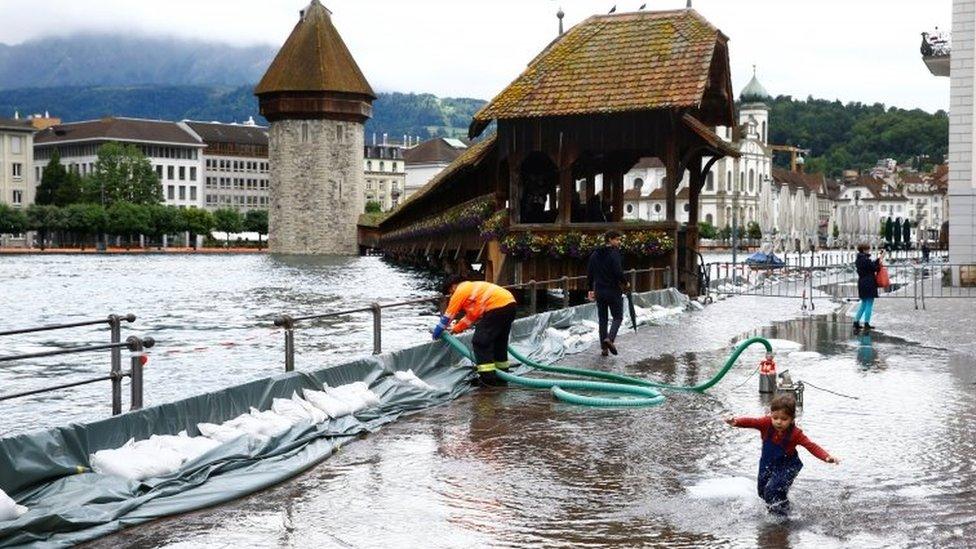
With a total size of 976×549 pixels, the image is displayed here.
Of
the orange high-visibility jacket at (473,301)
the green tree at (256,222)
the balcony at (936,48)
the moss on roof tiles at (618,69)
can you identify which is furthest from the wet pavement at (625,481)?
the green tree at (256,222)

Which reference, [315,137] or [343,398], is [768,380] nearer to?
[343,398]

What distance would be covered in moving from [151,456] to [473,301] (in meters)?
4.93

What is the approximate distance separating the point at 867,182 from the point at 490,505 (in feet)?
649

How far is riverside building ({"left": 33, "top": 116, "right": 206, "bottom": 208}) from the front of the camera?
143m

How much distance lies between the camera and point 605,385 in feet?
39.1

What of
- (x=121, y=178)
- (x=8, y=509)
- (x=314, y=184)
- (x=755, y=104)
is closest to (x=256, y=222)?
(x=121, y=178)

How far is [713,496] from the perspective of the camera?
25.0 ft

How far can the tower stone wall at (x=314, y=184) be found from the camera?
305 ft

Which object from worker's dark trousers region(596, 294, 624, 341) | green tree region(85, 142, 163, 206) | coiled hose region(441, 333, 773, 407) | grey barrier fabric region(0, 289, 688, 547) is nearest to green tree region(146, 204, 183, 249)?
green tree region(85, 142, 163, 206)

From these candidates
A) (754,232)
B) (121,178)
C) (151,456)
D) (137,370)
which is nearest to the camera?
(151,456)

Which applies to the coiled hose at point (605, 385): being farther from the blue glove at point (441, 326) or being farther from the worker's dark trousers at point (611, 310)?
the worker's dark trousers at point (611, 310)

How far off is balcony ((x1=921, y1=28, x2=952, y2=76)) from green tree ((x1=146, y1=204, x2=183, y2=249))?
9363cm

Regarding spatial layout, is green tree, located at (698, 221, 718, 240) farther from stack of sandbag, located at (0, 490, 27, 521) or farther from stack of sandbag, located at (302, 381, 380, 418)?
stack of sandbag, located at (0, 490, 27, 521)

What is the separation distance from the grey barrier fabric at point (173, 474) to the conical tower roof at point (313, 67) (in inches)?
3178
